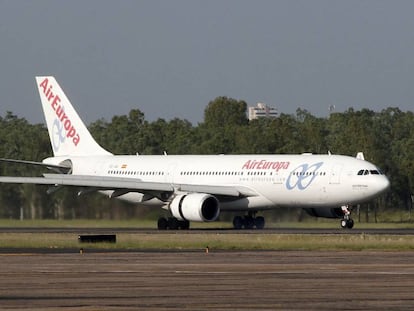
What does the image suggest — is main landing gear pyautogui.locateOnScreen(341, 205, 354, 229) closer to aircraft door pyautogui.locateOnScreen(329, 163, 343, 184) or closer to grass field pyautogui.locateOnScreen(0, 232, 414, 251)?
aircraft door pyautogui.locateOnScreen(329, 163, 343, 184)

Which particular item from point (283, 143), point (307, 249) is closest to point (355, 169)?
point (307, 249)

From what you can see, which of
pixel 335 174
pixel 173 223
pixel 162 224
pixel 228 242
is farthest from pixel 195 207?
pixel 228 242

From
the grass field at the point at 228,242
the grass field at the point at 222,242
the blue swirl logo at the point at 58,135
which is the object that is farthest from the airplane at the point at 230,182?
the grass field at the point at 228,242

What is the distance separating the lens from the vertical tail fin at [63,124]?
78250 mm

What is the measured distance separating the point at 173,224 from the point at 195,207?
2100 mm

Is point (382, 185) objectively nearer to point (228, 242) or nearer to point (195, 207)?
point (195, 207)

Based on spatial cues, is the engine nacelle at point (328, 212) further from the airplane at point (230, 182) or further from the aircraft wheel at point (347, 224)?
the aircraft wheel at point (347, 224)

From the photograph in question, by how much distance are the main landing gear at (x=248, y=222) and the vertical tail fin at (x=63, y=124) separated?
37.5ft

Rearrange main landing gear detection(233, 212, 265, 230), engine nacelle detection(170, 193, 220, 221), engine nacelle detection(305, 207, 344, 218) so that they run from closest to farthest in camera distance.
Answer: engine nacelle detection(170, 193, 220, 221)
engine nacelle detection(305, 207, 344, 218)
main landing gear detection(233, 212, 265, 230)

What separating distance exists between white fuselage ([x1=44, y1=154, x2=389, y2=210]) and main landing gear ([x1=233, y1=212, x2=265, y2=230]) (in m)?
1.08

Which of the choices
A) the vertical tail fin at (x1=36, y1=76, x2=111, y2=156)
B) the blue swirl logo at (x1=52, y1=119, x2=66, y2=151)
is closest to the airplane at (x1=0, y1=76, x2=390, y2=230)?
the vertical tail fin at (x1=36, y1=76, x2=111, y2=156)

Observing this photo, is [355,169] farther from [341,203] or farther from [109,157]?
[109,157]

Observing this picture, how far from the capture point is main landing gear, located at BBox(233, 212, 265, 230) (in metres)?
69.6

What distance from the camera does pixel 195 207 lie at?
66125 mm
